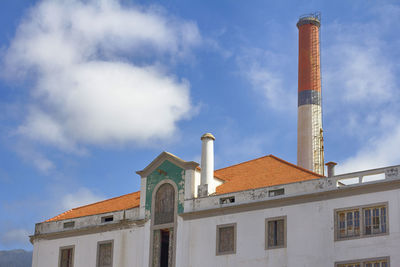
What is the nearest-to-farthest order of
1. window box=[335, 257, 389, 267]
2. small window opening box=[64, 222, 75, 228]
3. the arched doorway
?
window box=[335, 257, 389, 267] < the arched doorway < small window opening box=[64, 222, 75, 228]

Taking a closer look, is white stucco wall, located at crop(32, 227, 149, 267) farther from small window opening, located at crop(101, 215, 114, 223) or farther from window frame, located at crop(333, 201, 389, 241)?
window frame, located at crop(333, 201, 389, 241)

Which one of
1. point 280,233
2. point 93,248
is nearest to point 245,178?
point 280,233

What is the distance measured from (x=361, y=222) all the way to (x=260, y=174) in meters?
8.77

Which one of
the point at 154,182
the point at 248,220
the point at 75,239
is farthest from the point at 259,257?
the point at 75,239

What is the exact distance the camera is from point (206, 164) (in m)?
38.0

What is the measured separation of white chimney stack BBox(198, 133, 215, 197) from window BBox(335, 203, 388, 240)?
8372 millimetres

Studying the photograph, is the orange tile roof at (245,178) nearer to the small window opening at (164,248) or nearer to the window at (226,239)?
the window at (226,239)

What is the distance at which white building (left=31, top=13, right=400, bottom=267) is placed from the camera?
31141 mm

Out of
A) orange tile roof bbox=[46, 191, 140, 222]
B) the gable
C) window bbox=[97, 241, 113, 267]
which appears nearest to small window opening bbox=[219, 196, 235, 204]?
the gable

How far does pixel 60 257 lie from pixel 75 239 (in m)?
1.47

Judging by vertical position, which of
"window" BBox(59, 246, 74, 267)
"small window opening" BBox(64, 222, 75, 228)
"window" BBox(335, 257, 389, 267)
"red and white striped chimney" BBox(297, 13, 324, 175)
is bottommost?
"window" BBox(335, 257, 389, 267)

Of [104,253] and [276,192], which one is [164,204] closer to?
[104,253]

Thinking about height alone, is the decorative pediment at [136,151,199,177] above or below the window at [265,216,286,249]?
above

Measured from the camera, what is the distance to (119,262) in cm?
3916
